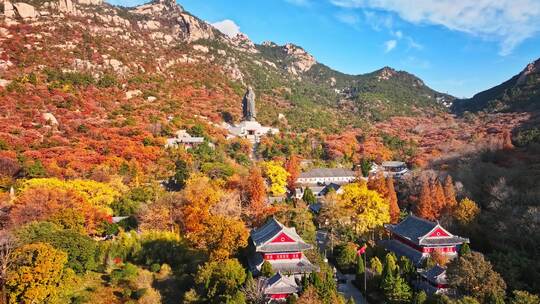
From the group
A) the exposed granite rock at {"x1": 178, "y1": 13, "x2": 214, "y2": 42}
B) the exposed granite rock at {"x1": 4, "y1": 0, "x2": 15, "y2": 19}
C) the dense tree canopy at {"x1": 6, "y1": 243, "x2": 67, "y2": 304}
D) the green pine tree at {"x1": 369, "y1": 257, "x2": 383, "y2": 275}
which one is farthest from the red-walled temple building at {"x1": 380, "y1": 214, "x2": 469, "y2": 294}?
the exposed granite rock at {"x1": 178, "y1": 13, "x2": 214, "y2": 42}

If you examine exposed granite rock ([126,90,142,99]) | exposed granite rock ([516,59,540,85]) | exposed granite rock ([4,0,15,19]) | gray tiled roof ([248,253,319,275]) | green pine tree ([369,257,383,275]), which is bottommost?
green pine tree ([369,257,383,275])

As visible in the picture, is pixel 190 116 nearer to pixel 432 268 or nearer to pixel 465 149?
pixel 465 149

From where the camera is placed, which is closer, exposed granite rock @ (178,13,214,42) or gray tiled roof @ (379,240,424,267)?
gray tiled roof @ (379,240,424,267)

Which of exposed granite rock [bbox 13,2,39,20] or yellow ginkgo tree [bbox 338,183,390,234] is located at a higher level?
exposed granite rock [bbox 13,2,39,20]

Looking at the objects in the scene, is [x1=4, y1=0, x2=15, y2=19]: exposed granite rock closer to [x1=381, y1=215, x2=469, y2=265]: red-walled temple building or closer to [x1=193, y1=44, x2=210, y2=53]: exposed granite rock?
[x1=193, y1=44, x2=210, y2=53]: exposed granite rock

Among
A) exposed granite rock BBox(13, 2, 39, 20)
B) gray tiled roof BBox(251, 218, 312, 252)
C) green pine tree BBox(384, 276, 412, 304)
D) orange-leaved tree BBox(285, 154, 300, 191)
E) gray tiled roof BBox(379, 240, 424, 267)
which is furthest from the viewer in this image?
exposed granite rock BBox(13, 2, 39, 20)

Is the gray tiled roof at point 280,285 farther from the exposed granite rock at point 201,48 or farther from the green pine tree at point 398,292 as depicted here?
the exposed granite rock at point 201,48

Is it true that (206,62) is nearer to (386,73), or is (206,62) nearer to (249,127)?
(249,127)
